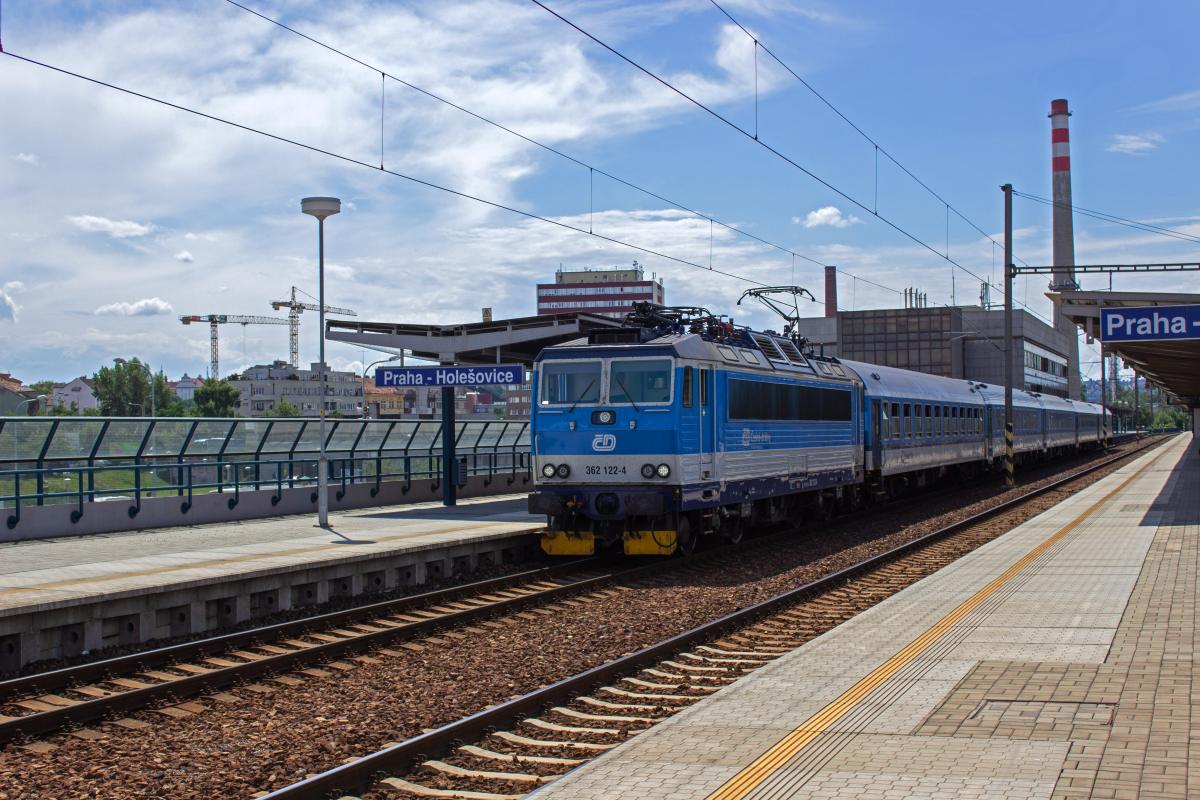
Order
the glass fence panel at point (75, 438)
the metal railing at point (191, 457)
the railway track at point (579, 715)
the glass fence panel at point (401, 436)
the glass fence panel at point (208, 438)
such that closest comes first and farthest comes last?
the railway track at point (579, 715)
the metal railing at point (191, 457)
the glass fence panel at point (75, 438)
the glass fence panel at point (208, 438)
the glass fence panel at point (401, 436)

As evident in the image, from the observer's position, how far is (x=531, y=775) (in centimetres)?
749

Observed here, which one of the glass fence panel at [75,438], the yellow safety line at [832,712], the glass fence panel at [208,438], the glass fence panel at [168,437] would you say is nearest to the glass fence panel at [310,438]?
the glass fence panel at [208,438]

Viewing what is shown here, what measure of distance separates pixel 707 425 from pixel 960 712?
10.2 metres

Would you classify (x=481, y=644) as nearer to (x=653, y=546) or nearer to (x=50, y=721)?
(x=50, y=721)

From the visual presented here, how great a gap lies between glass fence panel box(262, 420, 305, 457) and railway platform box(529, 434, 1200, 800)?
13.9 meters

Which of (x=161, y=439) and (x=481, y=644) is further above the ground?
(x=161, y=439)

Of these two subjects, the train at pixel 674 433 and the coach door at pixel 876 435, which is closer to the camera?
the train at pixel 674 433

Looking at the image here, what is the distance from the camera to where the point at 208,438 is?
21797 millimetres

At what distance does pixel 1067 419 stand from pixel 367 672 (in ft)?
187

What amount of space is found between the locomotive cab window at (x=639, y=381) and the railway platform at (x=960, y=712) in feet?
16.5

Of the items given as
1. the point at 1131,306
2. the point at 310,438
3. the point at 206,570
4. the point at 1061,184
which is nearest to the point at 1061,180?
the point at 1061,184

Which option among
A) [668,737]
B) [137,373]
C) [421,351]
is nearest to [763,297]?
[421,351]

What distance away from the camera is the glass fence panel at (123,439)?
64.5 feet

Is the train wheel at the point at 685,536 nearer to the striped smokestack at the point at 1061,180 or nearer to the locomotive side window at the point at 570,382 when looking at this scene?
the locomotive side window at the point at 570,382
